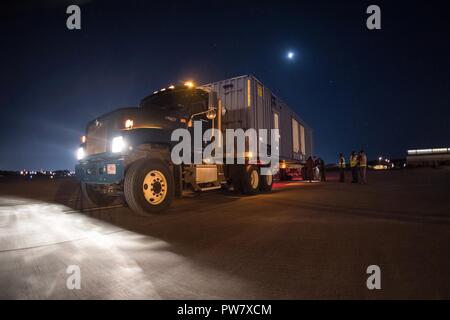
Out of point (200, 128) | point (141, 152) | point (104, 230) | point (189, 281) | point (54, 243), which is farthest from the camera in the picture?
point (200, 128)

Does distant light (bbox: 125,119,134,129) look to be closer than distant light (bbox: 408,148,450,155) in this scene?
Yes

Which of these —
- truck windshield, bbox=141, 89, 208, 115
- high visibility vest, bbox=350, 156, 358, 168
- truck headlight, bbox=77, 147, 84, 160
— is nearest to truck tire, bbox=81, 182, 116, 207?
truck headlight, bbox=77, 147, 84, 160

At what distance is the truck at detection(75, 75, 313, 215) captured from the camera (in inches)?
191

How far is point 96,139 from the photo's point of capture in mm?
5648

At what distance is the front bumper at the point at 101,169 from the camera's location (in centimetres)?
Result: 475

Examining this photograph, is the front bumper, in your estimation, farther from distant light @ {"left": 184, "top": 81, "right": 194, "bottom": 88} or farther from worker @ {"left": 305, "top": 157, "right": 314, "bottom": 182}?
worker @ {"left": 305, "top": 157, "right": 314, "bottom": 182}

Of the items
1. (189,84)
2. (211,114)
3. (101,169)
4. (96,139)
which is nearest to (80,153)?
(96,139)

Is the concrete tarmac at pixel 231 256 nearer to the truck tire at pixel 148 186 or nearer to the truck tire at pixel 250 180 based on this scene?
the truck tire at pixel 148 186

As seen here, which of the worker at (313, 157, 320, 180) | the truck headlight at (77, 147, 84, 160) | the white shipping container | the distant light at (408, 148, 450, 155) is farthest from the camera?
the distant light at (408, 148, 450, 155)

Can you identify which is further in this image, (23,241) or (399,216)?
(399,216)
